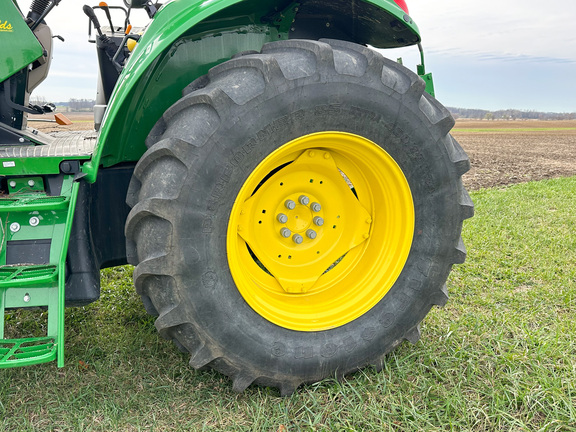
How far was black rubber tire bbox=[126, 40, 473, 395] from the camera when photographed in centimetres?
176

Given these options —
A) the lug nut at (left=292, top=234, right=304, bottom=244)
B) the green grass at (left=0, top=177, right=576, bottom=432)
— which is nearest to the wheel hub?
the lug nut at (left=292, top=234, right=304, bottom=244)

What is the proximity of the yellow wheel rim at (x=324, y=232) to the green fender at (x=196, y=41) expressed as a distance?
0.59 meters

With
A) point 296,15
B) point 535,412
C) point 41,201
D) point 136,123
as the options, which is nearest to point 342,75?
point 296,15

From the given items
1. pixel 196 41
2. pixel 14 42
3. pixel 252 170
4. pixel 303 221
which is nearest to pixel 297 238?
pixel 303 221

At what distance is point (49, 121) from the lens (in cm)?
336

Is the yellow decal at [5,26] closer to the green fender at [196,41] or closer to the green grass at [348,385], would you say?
the green fender at [196,41]

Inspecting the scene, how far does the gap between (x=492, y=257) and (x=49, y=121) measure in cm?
369

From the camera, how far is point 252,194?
2.14 metres

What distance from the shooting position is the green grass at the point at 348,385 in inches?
76.7

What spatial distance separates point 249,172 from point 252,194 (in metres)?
0.29

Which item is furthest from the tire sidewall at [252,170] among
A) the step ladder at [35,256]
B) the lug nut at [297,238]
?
the step ladder at [35,256]

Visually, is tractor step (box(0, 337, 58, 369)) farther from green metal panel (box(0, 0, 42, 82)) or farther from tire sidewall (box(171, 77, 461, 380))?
green metal panel (box(0, 0, 42, 82))

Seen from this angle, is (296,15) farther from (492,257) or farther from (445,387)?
(492,257)

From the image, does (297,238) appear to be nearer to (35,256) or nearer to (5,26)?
(35,256)
